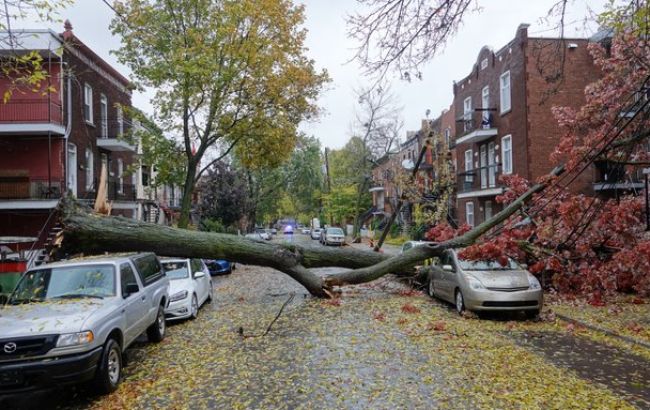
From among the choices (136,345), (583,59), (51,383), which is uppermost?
(583,59)

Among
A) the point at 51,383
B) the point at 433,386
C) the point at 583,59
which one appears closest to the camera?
the point at 51,383

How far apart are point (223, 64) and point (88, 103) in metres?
8.14

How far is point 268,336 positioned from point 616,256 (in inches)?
296

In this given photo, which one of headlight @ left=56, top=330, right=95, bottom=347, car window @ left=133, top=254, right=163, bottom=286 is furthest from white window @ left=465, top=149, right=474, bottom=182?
headlight @ left=56, top=330, right=95, bottom=347

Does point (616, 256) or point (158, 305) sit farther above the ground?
point (616, 256)

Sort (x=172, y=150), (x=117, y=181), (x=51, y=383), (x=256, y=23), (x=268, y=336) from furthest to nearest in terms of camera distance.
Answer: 1. (x=117, y=181)
2. (x=172, y=150)
3. (x=256, y=23)
4. (x=268, y=336)
5. (x=51, y=383)

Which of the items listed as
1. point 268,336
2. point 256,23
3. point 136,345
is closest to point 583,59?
point 256,23

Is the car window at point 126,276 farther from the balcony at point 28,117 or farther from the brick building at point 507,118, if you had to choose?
the brick building at point 507,118

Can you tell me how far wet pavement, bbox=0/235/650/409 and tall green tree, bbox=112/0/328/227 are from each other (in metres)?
10.2

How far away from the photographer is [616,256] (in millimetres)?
10219

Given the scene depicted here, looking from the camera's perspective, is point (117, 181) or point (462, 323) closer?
point (462, 323)

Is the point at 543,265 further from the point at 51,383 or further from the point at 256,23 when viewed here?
the point at 256,23

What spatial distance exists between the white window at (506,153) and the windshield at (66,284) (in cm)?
2148

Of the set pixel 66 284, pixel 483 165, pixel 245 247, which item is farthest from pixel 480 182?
pixel 66 284
